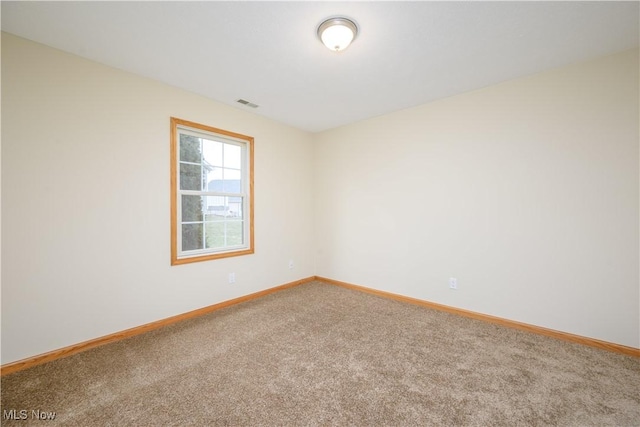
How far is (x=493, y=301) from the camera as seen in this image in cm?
269

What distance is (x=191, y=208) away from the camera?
295cm

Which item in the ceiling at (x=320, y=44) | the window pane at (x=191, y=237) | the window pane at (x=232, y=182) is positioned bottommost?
the window pane at (x=191, y=237)

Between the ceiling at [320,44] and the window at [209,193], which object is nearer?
the ceiling at [320,44]

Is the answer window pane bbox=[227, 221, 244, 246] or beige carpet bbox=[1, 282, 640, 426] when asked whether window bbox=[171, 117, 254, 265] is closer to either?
window pane bbox=[227, 221, 244, 246]

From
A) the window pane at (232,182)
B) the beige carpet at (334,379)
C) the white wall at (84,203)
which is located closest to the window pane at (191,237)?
the white wall at (84,203)

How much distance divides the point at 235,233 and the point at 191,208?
0.67 meters

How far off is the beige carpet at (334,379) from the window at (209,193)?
0.93m

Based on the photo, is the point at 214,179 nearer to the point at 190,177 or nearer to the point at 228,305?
the point at 190,177

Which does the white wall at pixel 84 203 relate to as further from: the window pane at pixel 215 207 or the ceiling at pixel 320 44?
the window pane at pixel 215 207
